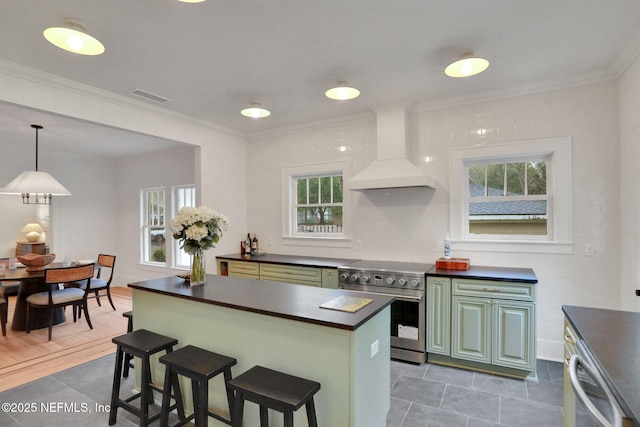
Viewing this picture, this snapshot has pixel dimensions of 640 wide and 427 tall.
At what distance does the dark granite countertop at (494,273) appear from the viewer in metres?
2.81

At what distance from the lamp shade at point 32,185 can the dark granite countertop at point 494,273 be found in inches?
186

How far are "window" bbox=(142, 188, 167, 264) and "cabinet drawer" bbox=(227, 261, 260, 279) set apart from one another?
2.67m

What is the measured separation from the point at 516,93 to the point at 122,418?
14.6ft

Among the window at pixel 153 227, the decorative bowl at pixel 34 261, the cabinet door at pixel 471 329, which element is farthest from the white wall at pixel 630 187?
the window at pixel 153 227

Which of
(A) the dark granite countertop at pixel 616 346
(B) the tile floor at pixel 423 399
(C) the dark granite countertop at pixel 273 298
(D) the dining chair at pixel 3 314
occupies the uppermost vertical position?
(C) the dark granite countertop at pixel 273 298

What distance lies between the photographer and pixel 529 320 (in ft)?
9.10

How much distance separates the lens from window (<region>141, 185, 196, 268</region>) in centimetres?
609

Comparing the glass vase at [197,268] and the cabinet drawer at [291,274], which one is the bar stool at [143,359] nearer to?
the glass vase at [197,268]

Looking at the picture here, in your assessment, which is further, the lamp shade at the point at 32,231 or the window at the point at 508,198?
the lamp shade at the point at 32,231

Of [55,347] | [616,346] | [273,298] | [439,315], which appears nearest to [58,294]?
[55,347]

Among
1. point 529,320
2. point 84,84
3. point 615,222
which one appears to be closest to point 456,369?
point 529,320

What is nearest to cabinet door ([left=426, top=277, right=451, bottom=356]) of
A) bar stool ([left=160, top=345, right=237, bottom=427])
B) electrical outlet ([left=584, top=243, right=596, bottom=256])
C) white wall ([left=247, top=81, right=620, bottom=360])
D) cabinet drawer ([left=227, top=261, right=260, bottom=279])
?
white wall ([left=247, top=81, right=620, bottom=360])

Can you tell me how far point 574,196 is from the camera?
3.10 meters

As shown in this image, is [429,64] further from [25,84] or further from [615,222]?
[25,84]
